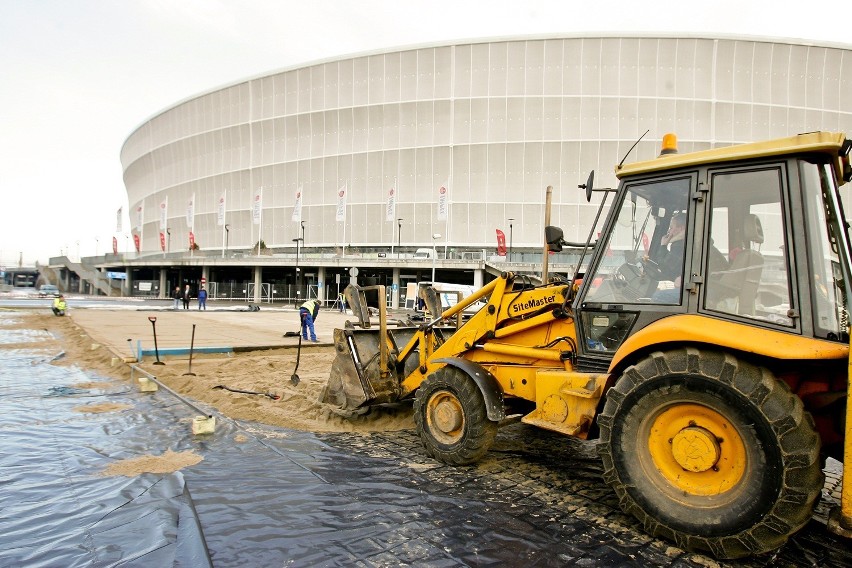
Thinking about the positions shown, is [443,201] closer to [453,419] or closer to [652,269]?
[453,419]

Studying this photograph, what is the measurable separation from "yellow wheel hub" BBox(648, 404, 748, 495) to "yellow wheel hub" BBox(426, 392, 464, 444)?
1927 mm

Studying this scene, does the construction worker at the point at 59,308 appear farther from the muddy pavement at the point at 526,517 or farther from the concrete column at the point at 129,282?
the concrete column at the point at 129,282

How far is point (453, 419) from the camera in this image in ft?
16.3

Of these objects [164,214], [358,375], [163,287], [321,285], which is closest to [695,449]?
[358,375]

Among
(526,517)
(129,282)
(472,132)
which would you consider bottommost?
(526,517)

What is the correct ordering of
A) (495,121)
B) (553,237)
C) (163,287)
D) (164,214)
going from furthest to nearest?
(164,214) < (163,287) < (495,121) < (553,237)

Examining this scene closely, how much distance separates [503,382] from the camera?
512 centimetres

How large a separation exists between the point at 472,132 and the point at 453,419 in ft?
172

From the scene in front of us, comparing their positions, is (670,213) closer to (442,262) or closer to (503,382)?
(503,382)

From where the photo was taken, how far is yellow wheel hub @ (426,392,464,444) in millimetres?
4961

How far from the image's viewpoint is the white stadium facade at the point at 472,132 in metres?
50.6

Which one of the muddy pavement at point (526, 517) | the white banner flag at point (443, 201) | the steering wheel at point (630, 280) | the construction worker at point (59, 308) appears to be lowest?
the muddy pavement at point (526, 517)

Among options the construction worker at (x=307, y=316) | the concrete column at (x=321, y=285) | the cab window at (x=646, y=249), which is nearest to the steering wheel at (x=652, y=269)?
the cab window at (x=646, y=249)

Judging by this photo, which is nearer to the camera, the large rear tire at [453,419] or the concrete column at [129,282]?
the large rear tire at [453,419]
